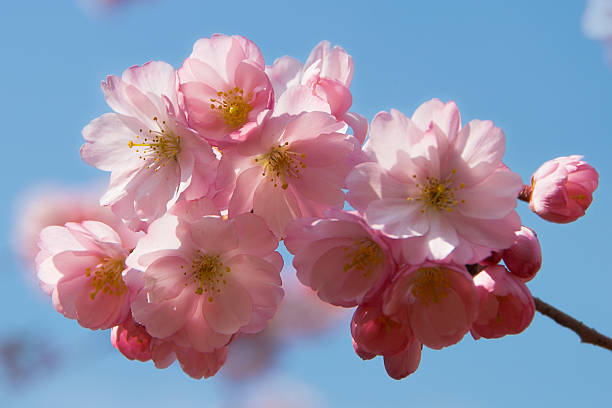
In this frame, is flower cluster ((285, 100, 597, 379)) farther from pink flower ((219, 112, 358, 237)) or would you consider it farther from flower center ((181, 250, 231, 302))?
flower center ((181, 250, 231, 302))

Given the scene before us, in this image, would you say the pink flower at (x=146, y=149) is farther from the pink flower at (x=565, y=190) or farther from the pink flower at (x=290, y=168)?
the pink flower at (x=565, y=190)

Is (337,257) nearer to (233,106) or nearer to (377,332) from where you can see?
(377,332)

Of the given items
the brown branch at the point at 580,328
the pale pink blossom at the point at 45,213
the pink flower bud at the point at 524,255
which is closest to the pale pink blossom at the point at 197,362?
the pink flower bud at the point at 524,255


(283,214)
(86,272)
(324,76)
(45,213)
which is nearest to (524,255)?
(283,214)

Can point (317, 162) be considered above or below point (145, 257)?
above

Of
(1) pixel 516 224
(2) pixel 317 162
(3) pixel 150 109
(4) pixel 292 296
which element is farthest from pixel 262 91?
(4) pixel 292 296

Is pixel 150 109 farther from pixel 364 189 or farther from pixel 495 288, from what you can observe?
pixel 495 288
